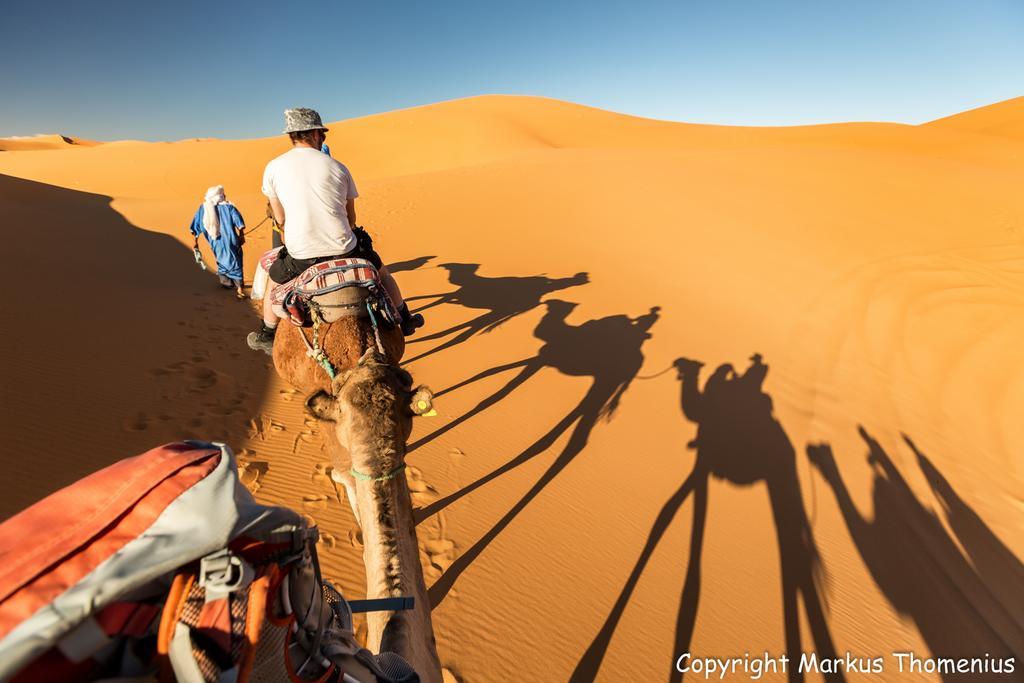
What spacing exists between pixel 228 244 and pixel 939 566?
34.7 feet

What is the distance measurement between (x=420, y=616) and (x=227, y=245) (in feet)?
28.6

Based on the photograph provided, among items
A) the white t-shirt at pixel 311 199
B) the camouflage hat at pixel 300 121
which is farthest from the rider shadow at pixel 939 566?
the camouflage hat at pixel 300 121

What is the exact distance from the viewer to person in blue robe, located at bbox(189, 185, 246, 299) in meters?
8.31

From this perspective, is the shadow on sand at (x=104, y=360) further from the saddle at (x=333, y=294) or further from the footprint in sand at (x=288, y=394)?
the saddle at (x=333, y=294)

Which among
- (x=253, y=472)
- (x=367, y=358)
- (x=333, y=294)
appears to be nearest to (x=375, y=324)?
(x=333, y=294)

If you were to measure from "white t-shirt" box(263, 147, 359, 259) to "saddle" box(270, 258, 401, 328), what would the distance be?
31 cm

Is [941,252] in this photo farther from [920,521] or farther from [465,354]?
[465,354]

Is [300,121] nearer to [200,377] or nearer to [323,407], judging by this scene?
[323,407]

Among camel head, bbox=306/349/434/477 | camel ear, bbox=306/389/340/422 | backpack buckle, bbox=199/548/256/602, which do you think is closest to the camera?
backpack buckle, bbox=199/548/256/602

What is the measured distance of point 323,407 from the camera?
2.02 metres

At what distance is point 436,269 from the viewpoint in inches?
420

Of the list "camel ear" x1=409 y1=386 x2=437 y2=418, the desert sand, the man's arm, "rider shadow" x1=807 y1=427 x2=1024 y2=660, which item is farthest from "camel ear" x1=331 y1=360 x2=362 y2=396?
"rider shadow" x1=807 y1=427 x2=1024 y2=660

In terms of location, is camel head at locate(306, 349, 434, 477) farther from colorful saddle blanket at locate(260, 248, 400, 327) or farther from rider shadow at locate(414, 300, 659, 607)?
rider shadow at locate(414, 300, 659, 607)

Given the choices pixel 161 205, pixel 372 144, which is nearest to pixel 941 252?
pixel 161 205
